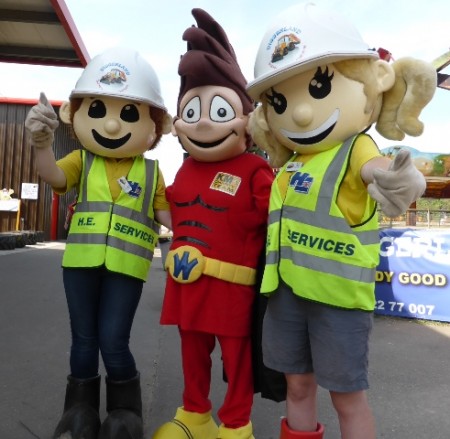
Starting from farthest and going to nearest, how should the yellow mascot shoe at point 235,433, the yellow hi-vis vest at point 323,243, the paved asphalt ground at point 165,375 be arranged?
the paved asphalt ground at point 165,375
the yellow mascot shoe at point 235,433
the yellow hi-vis vest at point 323,243

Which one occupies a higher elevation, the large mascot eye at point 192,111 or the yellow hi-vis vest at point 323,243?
the large mascot eye at point 192,111

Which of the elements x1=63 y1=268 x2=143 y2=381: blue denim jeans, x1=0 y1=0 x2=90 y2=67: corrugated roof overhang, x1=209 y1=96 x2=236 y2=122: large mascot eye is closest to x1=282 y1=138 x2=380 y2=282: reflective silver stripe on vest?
x1=209 y1=96 x2=236 y2=122: large mascot eye

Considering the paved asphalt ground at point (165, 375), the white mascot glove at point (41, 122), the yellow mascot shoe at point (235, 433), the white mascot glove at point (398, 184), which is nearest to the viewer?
the white mascot glove at point (398, 184)

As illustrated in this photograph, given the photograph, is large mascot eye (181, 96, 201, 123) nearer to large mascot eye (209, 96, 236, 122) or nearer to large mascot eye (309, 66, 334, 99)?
large mascot eye (209, 96, 236, 122)

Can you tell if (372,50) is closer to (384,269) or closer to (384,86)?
(384,86)

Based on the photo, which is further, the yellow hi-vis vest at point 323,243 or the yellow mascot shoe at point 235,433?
the yellow mascot shoe at point 235,433

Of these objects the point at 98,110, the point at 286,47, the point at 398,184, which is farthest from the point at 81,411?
the point at 286,47

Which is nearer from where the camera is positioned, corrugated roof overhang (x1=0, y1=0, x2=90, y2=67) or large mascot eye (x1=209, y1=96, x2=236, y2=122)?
large mascot eye (x1=209, y1=96, x2=236, y2=122)

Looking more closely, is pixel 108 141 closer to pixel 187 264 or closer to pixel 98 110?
pixel 98 110

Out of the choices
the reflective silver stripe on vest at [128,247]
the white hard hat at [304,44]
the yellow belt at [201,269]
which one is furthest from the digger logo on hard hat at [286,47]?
the reflective silver stripe on vest at [128,247]

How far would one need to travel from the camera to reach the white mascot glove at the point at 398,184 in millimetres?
1385

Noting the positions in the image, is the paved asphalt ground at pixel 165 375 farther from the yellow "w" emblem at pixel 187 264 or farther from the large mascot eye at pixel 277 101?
the large mascot eye at pixel 277 101

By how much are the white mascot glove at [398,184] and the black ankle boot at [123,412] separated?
4.64 feet

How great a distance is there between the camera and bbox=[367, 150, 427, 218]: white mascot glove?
4.54ft
